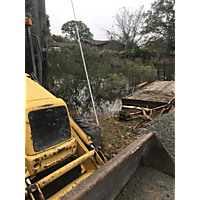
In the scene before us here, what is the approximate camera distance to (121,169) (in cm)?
208

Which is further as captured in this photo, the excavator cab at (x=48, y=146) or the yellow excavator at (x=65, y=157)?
the excavator cab at (x=48, y=146)

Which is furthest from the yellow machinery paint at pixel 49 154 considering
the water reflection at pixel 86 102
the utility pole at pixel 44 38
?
the water reflection at pixel 86 102

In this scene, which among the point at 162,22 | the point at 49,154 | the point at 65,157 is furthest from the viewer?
the point at 162,22

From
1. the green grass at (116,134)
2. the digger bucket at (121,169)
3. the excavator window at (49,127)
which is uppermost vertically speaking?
the excavator window at (49,127)

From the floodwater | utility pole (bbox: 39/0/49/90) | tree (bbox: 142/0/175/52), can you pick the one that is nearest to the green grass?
the floodwater

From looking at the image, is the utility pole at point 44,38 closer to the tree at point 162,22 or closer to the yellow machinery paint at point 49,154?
the yellow machinery paint at point 49,154

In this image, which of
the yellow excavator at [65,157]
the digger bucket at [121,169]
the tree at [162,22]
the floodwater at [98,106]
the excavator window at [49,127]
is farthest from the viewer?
the tree at [162,22]

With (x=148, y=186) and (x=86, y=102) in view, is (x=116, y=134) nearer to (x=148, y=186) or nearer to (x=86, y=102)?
(x=148, y=186)

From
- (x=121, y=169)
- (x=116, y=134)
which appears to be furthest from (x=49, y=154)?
(x=116, y=134)

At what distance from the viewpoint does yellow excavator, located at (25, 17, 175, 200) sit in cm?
166

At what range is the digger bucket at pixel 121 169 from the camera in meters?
1.50

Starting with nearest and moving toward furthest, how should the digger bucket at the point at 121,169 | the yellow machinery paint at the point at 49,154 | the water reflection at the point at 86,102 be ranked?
1. the digger bucket at the point at 121,169
2. the yellow machinery paint at the point at 49,154
3. the water reflection at the point at 86,102

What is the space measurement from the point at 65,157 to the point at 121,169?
2.64 ft
